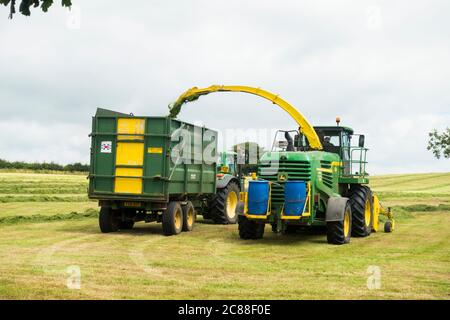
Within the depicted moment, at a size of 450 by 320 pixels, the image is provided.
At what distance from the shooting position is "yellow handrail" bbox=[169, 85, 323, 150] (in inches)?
643

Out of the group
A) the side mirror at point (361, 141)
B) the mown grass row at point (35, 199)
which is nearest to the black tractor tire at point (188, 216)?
the side mirror at point (361, 141)

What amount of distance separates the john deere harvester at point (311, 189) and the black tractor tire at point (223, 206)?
414 cm

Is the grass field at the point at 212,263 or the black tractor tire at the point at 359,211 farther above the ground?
the black tractor tire at the point at 359,211

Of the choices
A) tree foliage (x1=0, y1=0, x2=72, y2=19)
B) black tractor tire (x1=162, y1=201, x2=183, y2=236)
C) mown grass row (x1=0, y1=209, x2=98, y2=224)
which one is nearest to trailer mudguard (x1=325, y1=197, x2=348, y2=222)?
black tractor tire (x1=162, y1=201, x2=183, y2=236)

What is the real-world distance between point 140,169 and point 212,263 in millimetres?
5671

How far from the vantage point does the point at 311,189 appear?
14.1 metres

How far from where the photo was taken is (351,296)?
8180mm

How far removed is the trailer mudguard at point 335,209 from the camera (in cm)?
1402

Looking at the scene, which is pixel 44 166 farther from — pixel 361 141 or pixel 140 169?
pixel 361 141

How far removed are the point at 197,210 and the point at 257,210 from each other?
5.70 m

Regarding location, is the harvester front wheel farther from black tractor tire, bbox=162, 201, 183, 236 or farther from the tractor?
the tractor

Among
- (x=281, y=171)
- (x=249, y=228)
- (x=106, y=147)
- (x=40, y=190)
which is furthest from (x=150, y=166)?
(x=40, y=190)

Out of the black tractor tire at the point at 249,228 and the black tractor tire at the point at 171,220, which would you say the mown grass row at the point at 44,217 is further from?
the black tractor tire at the point at 249,228

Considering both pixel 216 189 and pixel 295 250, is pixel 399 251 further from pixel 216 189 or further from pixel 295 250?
pixel 216 189
